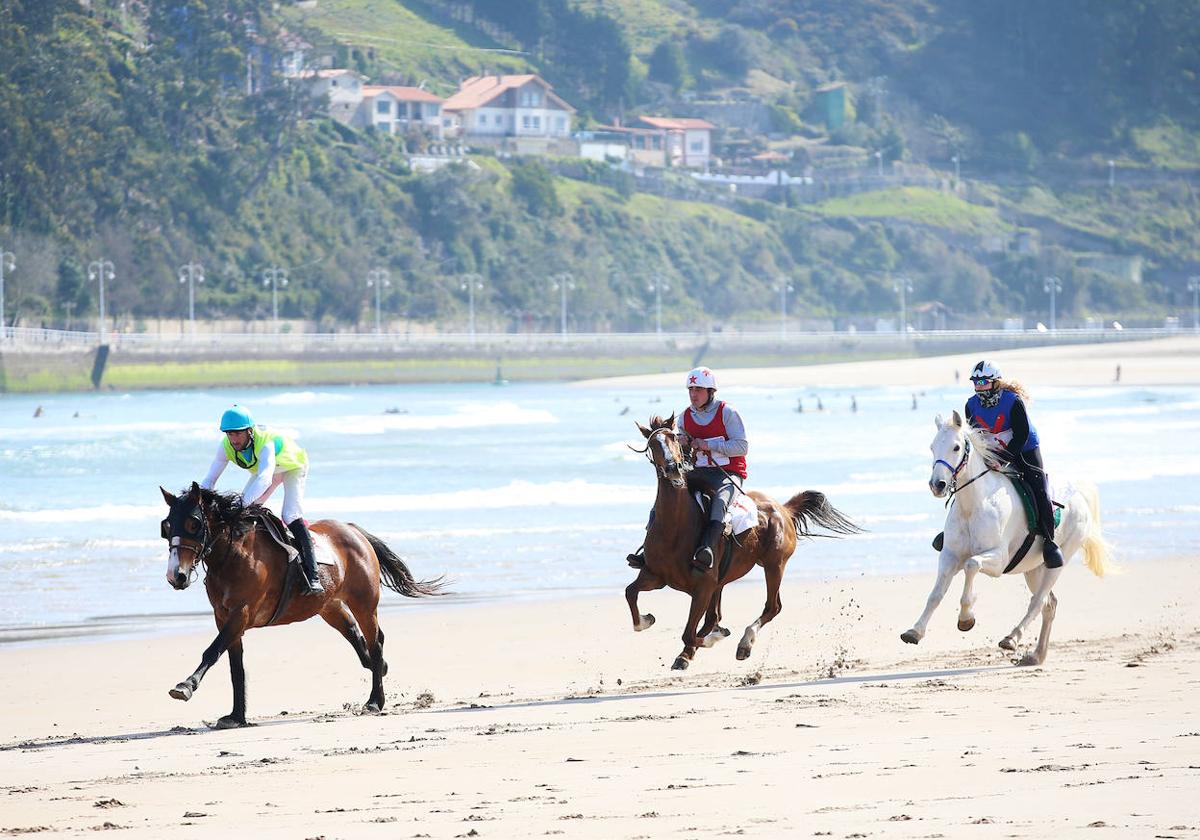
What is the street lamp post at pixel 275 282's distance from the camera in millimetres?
110312

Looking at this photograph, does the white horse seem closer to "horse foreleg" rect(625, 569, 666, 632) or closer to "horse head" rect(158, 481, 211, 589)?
"horse foreleg" rect(625, 569, 666, 632)

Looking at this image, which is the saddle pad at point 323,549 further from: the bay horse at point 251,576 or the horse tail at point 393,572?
the horse tail at point 393,572

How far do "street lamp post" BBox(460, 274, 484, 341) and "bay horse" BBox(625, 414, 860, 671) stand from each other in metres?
107

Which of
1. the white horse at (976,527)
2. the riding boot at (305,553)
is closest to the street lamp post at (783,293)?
the white horse at (976,527)

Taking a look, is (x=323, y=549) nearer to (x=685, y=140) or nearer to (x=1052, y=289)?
(x=1052, y=289)

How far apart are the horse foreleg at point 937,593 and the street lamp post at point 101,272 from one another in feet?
298

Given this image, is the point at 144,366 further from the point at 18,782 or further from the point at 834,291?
the point at 18,782

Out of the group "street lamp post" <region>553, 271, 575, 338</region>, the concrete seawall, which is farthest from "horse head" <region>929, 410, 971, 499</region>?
"street lamp post" <region>553, 271, 575, 338</region>

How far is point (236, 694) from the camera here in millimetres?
10359

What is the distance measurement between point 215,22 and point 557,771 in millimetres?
125378

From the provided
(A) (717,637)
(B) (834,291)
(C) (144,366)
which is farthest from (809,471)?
(B) (834,291)

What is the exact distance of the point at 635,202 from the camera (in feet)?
473

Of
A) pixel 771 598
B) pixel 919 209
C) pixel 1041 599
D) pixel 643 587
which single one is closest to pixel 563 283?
pixel 919 209

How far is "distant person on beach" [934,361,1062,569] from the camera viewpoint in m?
12.4
